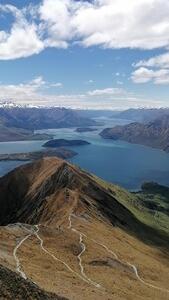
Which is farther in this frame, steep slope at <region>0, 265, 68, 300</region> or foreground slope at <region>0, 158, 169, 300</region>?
foreground slope at <region>0, 158, 169, 300</region>

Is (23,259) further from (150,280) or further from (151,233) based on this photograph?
(151,233)

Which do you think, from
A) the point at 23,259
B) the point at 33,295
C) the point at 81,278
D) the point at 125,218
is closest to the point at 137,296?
the point at 81,278

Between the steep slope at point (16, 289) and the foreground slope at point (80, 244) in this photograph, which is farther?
the foreground slope at point (80, 244)

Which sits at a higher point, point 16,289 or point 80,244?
point 16,289

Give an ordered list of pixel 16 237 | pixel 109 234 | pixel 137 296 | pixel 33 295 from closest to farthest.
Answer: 1. pixel 33 295
2. pixel 137 296
3. pixel 16 237
4. pixel 109 234

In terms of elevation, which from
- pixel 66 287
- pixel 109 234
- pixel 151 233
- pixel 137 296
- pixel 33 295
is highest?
pixel 33 295

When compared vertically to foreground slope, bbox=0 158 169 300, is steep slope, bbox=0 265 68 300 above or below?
above

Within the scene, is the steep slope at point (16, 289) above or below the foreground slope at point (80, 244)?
above

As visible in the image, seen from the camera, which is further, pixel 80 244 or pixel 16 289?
pixel 80 244
